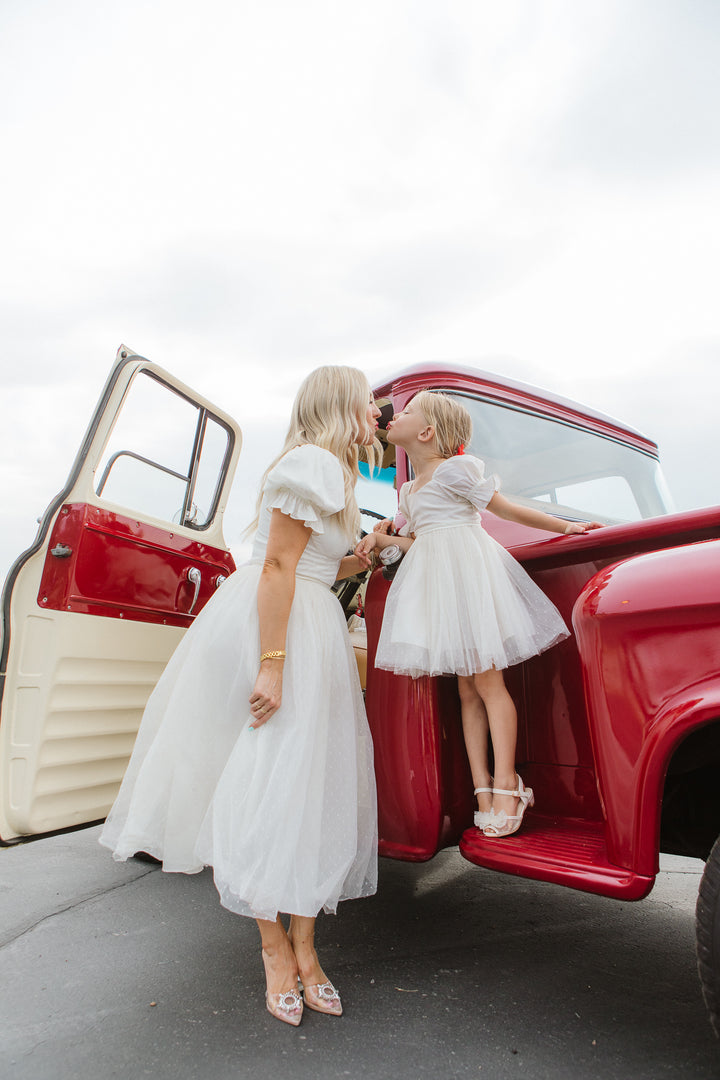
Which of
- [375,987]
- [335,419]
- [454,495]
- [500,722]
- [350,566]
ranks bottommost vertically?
[375,987]

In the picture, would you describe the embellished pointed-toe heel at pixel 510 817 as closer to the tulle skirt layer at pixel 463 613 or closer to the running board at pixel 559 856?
the running board at pixel 559 856

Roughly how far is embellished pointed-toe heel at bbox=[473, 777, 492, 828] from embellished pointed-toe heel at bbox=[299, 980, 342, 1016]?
1.82ft

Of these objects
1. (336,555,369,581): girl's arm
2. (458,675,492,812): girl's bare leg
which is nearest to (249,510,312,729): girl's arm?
(336,555,369,581): girl's arm

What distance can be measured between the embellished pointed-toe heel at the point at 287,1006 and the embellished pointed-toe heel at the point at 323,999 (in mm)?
45

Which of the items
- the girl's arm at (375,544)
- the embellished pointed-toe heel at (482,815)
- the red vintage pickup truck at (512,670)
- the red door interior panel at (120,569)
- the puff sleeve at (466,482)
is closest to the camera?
the red vintage pickup truck at (512,670)

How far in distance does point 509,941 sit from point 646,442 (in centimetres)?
211

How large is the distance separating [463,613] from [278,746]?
1.96ft

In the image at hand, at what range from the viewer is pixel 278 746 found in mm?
1711

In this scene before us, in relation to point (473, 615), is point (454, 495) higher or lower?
higher

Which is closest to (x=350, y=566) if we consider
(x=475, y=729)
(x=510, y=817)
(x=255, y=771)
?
(x=475, y=729)

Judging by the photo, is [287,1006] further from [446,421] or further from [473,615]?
[446,421]

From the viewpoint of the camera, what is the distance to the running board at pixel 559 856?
54.2 inches

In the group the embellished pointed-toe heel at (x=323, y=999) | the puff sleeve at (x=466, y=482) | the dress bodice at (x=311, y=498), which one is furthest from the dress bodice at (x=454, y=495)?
the embellished pointed-toe heel at (x=323, y=999)

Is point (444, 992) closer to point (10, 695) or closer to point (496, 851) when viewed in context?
point (496, 851)
